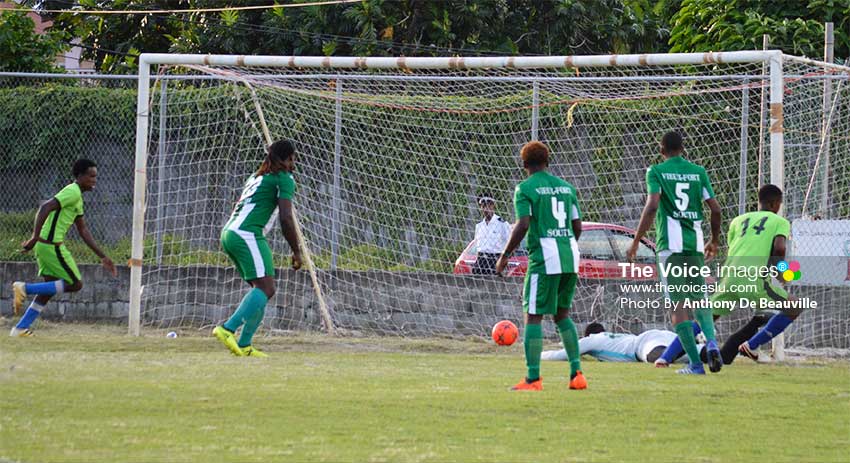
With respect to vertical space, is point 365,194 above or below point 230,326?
above

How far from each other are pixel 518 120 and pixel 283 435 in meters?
9.30

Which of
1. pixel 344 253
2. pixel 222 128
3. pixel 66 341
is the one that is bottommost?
pixel 66 341

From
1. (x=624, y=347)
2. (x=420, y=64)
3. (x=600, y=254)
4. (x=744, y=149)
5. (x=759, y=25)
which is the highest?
(x=759, y=25)

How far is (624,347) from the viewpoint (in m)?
12.6

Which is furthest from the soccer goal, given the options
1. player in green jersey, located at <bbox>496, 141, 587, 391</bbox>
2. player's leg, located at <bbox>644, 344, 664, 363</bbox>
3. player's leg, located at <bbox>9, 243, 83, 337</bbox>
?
player in green jersey, located at <bbox>496, 141, 587, 391</bbox>

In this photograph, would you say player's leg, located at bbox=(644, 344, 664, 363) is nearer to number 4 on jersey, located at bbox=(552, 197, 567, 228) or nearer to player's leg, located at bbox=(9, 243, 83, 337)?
number 4 on jersey, located at bbox=(552, 197, 567, 228)

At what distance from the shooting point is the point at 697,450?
655 centimetres

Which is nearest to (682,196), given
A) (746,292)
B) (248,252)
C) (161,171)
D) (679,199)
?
(679,199)

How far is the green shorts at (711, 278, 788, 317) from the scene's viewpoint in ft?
36.4

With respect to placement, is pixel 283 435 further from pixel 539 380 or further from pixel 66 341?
pixel 66 341

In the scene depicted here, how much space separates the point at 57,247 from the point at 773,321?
7.57 m

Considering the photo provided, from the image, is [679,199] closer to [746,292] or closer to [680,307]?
[680,307]

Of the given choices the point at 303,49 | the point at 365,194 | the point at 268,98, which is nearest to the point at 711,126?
the point at 365,194

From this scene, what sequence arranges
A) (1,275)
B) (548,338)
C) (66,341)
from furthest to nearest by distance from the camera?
1. (1,275)
2. (548,338)
3. (66,341)
